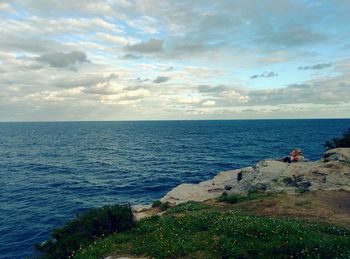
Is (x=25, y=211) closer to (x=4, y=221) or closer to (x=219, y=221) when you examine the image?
(x=4, y=221)

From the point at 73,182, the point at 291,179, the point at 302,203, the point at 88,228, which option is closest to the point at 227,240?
the point at 88,228

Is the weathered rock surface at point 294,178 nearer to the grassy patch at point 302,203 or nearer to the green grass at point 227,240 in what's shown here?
the grassy patch at point 302,203

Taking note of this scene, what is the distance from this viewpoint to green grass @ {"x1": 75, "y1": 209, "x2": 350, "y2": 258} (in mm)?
12853

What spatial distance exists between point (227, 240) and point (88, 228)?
869 centimetres

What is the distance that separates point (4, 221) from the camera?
3600 centimetres

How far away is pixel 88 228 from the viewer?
1861 cm

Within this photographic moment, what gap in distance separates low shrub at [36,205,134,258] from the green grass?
3.63 feet

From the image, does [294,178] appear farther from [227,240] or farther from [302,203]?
[227,240]

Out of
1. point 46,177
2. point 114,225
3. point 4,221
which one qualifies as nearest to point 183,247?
point 114,225

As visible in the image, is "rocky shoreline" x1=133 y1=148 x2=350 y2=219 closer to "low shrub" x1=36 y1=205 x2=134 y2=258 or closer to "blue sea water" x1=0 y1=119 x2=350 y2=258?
"low shrub" x1=36 y1=205 x2=134 y2=258

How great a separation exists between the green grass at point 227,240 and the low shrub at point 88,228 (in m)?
1.11

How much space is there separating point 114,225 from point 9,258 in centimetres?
1423

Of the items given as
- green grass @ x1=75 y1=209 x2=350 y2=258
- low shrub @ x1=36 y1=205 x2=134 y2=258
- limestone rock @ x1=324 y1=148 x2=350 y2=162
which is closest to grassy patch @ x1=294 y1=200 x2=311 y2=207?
green grass @ x1=75 y1=209 x2=350 y2=258

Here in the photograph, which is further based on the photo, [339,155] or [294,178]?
[339,155]
